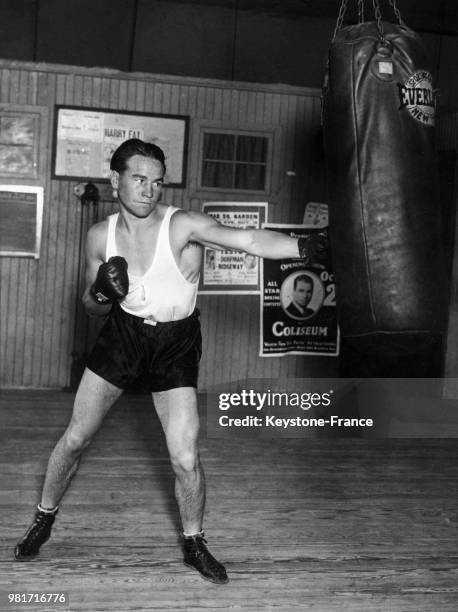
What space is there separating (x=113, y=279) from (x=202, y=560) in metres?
1.01

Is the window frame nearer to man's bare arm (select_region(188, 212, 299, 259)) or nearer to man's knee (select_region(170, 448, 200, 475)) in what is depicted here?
man's bare arm (select_region(188, 212, 299, 259))

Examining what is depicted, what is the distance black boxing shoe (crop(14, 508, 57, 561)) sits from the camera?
9.83ft

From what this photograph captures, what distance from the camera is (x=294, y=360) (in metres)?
6.09

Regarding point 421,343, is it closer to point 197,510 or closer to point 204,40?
point 197,510

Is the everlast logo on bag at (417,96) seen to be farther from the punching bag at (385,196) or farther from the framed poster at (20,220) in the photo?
the framed poster at (20,220)

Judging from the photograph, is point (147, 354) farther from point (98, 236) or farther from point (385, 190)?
point (385, 190)

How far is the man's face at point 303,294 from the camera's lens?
596 centimetres

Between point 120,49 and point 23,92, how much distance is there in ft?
2.42

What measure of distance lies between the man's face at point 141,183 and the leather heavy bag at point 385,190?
0.62 metres

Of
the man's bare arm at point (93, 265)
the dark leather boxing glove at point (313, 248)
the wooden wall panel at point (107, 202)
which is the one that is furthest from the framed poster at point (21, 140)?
the dark leather boxing glove at point (313, 248)

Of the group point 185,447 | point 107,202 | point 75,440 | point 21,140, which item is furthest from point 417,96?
point 21,140

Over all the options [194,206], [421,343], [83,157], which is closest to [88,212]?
[83,157]

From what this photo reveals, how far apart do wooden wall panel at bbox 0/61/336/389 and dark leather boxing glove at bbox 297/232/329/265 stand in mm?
3239

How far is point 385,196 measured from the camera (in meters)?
2.61
